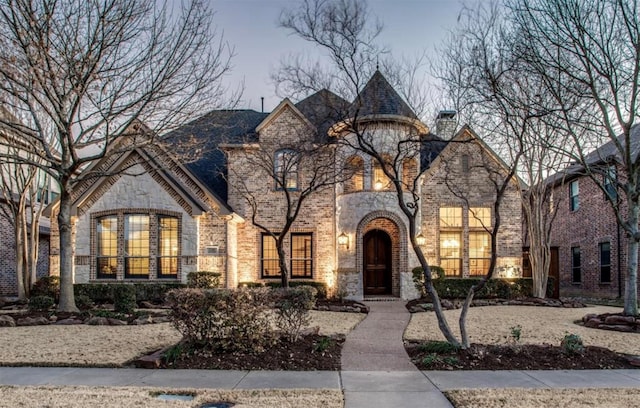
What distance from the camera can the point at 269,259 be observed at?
20141 millimetres

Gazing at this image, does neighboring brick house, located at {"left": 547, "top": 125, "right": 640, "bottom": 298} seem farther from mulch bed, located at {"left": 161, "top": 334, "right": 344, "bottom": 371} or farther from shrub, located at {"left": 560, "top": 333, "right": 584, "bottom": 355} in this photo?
mulch bed, located at {"left": 161, "top": 334, "right": 344, "bottom": 371}

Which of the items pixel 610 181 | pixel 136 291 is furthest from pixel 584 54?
pixel 136 291

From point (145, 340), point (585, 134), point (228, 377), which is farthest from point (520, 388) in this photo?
point (585, 134)

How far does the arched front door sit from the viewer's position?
65.4ft

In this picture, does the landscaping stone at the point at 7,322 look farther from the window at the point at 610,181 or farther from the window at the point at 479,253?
the window at the point at 479,253

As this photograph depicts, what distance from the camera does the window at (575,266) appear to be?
25922 millimetres

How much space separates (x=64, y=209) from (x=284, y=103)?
29.4ft

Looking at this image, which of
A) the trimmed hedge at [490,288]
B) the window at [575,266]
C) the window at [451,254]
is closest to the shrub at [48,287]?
the trimmed hedge at [490,288]

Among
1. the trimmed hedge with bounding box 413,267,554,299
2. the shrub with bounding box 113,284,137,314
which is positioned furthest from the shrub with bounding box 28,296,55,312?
the trimmed hedge with bounding box 413,267,554,299

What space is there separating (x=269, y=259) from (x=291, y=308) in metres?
11.3

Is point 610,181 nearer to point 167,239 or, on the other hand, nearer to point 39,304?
point 167,239

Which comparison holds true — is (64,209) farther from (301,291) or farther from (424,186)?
(424,186)

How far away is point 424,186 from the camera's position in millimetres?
20859

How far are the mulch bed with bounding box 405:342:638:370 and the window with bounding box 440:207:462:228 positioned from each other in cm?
1196
